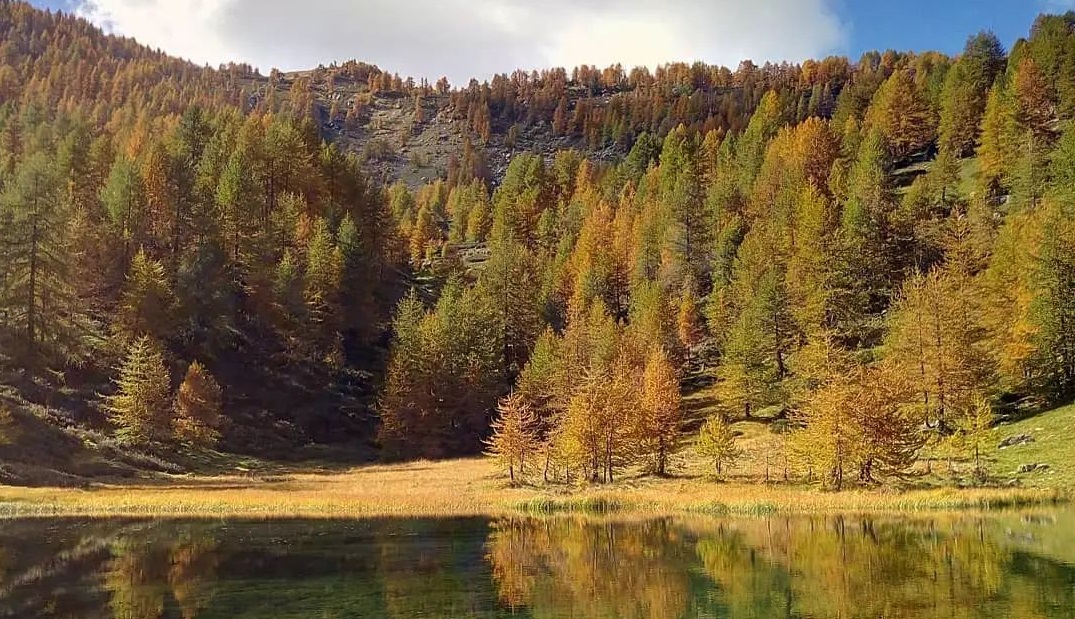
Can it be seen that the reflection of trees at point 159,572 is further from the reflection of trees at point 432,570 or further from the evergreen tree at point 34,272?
the evergreen tree at point 34,272

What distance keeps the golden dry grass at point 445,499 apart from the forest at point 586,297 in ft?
13.5

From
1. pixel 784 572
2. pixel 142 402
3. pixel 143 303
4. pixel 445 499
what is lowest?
pixel 445 499

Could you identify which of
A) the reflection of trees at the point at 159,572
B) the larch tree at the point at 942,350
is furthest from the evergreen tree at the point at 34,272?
the larch tree at the point at 942,350

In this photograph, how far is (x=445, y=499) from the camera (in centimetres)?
5119

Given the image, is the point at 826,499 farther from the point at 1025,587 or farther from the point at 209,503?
the point at 209,503

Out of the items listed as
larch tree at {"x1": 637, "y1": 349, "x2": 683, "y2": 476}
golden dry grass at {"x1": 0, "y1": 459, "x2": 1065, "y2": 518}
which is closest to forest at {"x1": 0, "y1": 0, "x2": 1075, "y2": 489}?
larch tree at {"x1": 637, "y1": 349, "x2": 683, "y2": 476}

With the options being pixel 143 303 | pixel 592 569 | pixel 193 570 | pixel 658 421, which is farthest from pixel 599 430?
pixel 143 303

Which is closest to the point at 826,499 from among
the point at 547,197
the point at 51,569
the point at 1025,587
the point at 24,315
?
the point at 1025,587

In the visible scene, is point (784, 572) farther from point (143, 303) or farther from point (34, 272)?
point (143, 303)

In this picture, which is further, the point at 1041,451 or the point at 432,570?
the point at 1041,451

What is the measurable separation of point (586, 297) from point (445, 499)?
1983 inches

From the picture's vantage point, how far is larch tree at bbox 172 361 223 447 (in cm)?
6500

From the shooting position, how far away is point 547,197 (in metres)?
152

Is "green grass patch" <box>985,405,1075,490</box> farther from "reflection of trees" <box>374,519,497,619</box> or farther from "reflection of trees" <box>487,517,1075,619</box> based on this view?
"reflection of trees" <box>374,519,497,619</box>
